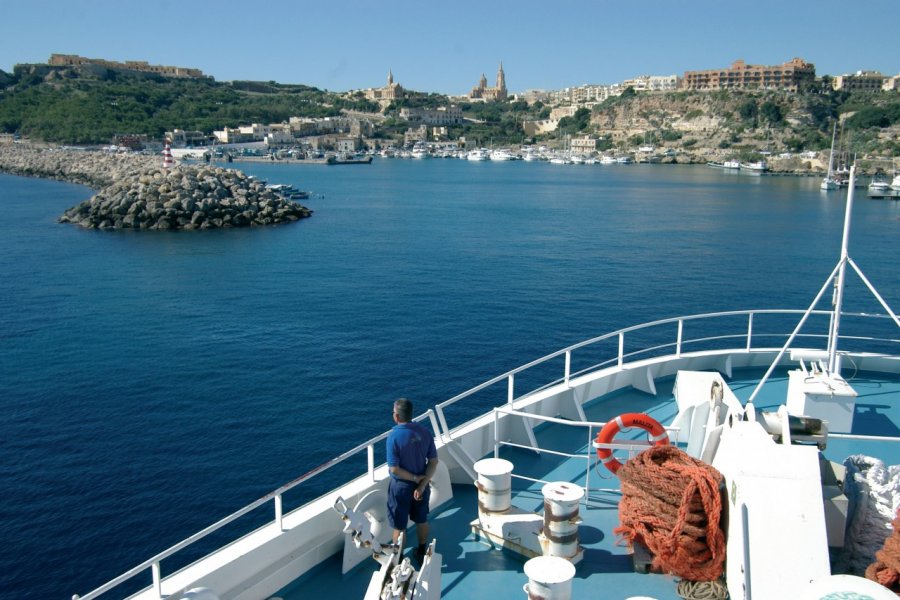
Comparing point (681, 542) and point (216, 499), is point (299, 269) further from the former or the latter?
point (681, 542)

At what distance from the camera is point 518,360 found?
2052cm

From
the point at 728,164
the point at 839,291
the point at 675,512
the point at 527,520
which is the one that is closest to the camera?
the point at 675,512

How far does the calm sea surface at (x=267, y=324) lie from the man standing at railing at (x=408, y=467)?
7925 millimetres

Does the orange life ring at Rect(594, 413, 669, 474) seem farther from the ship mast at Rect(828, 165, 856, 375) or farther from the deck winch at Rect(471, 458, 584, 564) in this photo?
the ship mast at Rect(828, 165, 856, 375)

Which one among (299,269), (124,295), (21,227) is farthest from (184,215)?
(124,295)

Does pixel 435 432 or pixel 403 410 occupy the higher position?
pixel 403 410

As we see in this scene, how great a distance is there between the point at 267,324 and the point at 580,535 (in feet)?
67.4

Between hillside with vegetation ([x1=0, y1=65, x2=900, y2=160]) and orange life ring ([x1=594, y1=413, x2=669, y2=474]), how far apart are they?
4911 inches

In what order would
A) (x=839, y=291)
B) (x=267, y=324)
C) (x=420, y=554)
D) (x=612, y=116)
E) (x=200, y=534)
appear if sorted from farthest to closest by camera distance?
1. (x=612, y=116)
2. (x=267, y=324)
3. (x=839, y=291)
4. (x=420, y=554)
5. (x=200, y=534)

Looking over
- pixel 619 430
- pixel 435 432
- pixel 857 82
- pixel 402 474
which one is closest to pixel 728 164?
pixel 857 82

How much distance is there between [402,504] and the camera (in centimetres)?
457

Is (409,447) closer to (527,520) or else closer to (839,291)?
(527,520)

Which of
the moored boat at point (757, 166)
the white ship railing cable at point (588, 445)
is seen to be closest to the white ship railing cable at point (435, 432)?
the white ship railing cable at point (588, 445)

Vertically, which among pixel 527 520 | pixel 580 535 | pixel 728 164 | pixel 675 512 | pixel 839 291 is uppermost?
pixel 728 164
